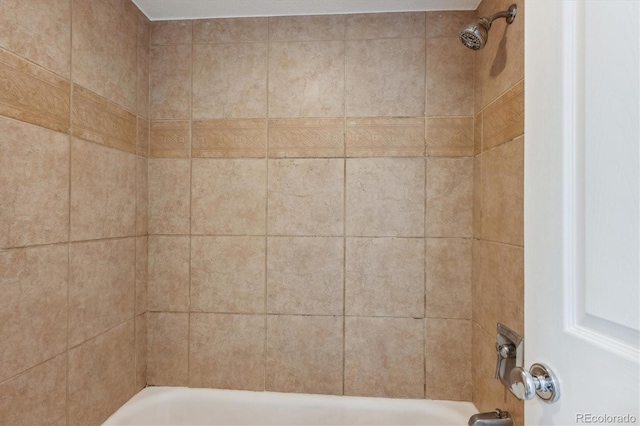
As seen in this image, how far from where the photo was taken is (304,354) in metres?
1.71

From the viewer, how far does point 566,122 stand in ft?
1.93

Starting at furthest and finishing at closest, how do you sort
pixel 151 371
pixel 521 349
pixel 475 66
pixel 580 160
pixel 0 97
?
1. pixel 151 371
2. pixel 475 66
3. pixel 521 349
4. pixel 0 97
5. pixel 580 160

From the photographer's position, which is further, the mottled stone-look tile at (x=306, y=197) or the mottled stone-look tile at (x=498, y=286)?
the mottled stone-look tile at (x=306, y=197)

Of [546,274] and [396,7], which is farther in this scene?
[396,7]

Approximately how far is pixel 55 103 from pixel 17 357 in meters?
0.79

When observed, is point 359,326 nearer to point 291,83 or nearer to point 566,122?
point 291,83

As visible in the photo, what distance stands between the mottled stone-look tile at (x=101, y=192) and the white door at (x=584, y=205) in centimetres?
139

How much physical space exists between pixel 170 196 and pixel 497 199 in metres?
1.45

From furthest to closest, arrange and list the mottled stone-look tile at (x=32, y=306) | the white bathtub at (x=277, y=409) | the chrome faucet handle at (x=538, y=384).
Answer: the white bathtub at (x=277, y=409), the mottled stone-look tile at (x=32, y=306), the chrome faucet handle at (x=538, y=384)

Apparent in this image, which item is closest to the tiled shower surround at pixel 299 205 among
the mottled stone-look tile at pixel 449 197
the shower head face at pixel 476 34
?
the mottled stone-look tile at pixel 449 197

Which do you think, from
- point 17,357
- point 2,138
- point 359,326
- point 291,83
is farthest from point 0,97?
point 359,326

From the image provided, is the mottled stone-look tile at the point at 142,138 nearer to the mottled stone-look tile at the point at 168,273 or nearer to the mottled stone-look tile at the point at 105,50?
the mottled stone-look tile at the point at 105,50

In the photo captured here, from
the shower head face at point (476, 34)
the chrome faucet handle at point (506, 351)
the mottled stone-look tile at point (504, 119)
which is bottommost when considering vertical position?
the chrome faucet handle at point (506, 351)

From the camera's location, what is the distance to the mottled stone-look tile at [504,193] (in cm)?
121
